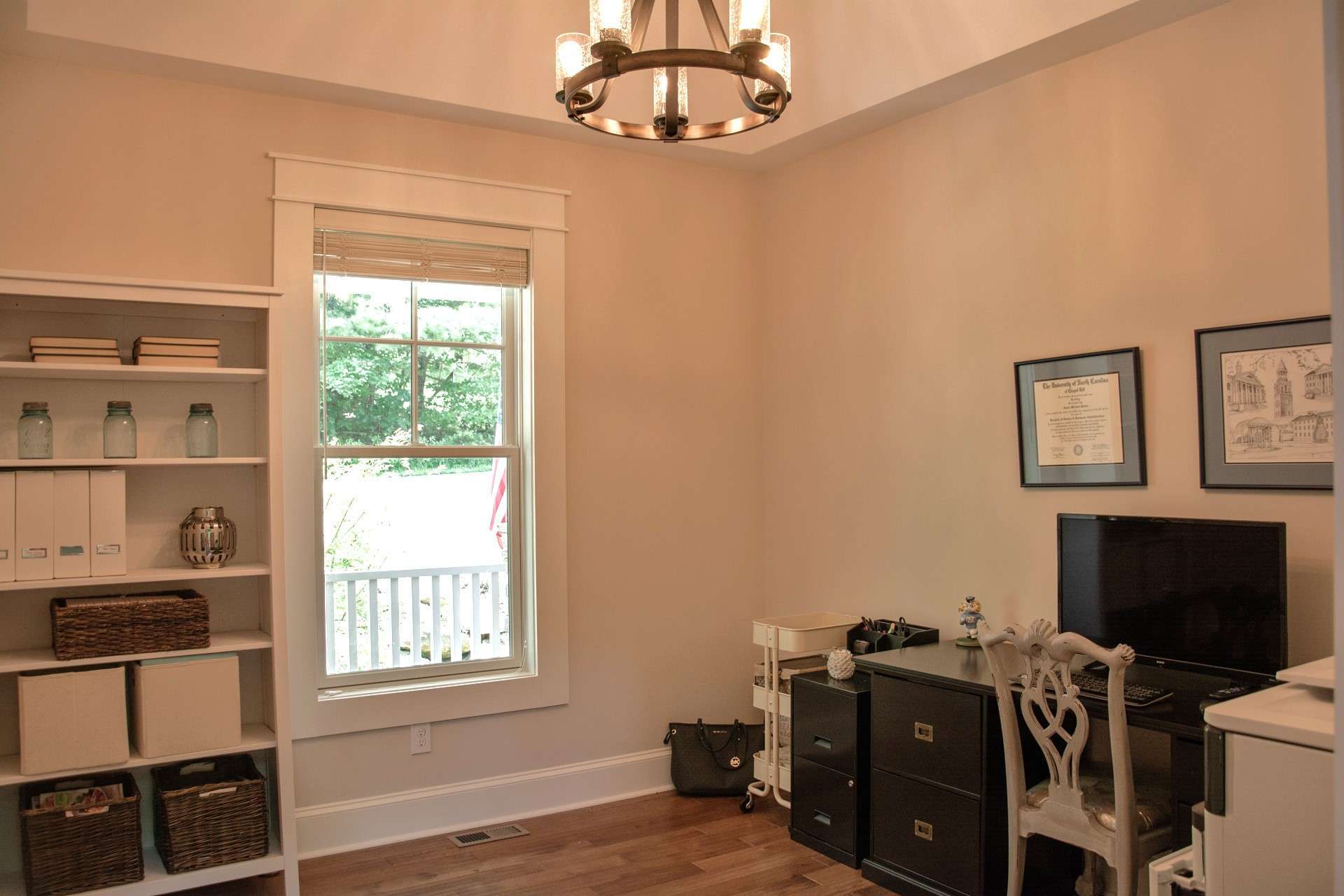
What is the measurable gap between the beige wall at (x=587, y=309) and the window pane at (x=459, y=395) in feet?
1.09

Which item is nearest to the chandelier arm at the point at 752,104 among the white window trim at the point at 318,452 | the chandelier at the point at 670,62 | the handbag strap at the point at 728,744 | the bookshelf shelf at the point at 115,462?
the chandelier at the point at 670,62

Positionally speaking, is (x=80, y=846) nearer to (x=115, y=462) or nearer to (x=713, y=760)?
(x=115, y=462)

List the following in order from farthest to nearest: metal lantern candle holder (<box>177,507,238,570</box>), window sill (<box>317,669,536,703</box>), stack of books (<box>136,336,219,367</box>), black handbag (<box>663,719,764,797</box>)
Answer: black handbag (<box>663,719,764,797</box>)
window sill (<box>317,669,536,703</box>)
metal lantern candle holder (<box>177,507,238,570</box>)
stack of books (<box>136,336,219,367</box>)

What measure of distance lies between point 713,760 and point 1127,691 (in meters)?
1.94

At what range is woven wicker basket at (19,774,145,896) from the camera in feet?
9.27

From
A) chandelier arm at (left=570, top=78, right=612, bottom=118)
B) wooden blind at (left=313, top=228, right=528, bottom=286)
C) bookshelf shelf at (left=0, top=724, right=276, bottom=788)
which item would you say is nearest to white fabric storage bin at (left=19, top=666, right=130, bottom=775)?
bookshelf shelf at (left=0, top=724, right=276, bottom=788)

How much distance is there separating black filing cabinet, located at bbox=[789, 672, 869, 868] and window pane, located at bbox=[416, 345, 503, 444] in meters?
1.57

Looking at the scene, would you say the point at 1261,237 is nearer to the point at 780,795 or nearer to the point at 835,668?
the point at 835,668

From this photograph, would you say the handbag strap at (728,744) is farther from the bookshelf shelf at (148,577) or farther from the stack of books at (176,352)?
the stack of books at (176,352)

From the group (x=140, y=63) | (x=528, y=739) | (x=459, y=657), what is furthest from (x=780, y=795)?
(x=140, y=63)

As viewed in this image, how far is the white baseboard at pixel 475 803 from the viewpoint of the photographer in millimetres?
3611

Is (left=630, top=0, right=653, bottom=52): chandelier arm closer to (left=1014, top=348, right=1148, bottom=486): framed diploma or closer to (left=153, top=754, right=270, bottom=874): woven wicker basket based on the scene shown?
(left=1014, top=348, right=1148, bottom=486): framed diploma

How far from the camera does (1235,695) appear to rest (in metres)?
2.44

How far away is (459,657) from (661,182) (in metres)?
A: 2.18
